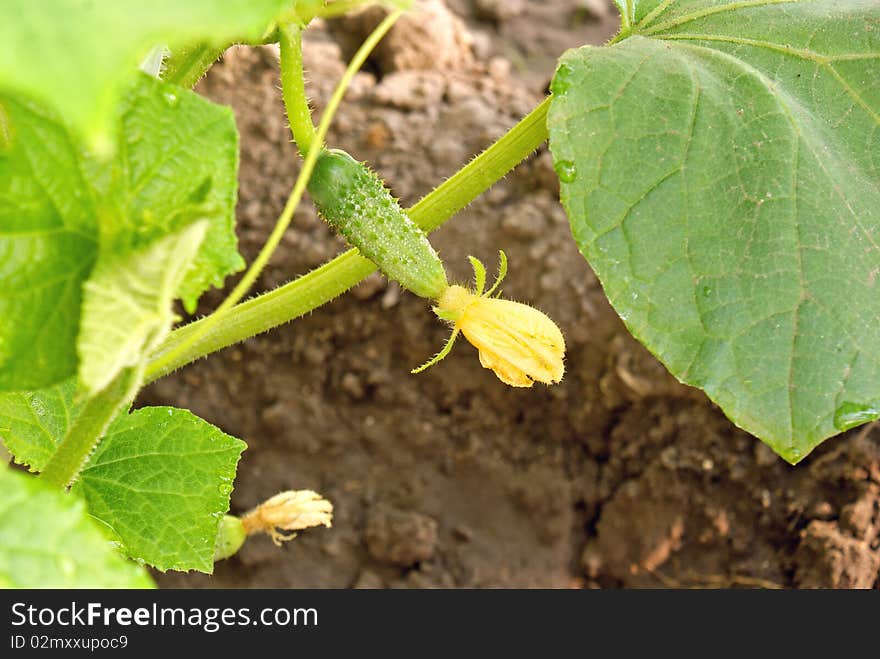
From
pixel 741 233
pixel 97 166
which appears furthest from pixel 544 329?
pixel 97 166

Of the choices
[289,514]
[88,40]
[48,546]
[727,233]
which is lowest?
[48,546]

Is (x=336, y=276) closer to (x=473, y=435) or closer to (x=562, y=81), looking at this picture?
(x=562, y=81)

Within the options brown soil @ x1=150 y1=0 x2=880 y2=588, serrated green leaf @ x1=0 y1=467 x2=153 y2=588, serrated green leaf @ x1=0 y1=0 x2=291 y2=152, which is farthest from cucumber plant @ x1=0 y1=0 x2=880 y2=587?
brown soil @ x1=150 y1=0 x2=880 y2=588

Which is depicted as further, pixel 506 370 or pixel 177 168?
pixel 506 370

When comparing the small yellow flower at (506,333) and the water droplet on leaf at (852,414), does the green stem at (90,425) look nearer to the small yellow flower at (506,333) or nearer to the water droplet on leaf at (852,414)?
the small yellow flower at (506,333)

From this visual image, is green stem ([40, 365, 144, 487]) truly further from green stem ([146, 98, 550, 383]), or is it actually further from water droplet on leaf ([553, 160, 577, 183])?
water droplet on leaf ([553, 160, 577, 183])

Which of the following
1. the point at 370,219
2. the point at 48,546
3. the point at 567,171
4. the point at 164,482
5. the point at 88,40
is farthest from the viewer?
the point at 164,482

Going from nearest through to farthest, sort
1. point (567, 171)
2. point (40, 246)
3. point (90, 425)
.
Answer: point (40, 246)
point (90, 425)
point (567, 171)

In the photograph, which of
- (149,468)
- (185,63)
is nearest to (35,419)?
(149,468)
